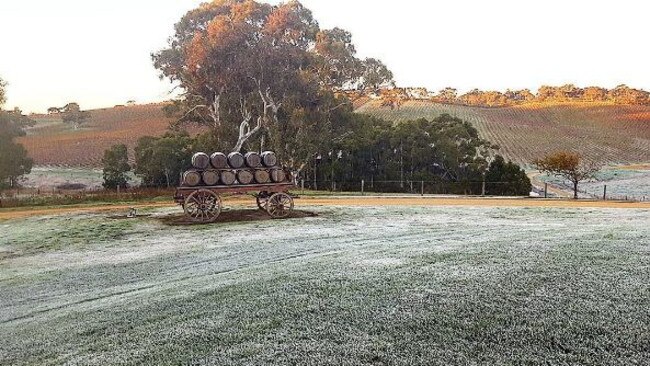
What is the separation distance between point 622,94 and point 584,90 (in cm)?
1044

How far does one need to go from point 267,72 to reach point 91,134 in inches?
2064

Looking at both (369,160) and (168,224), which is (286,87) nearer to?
(369,160)

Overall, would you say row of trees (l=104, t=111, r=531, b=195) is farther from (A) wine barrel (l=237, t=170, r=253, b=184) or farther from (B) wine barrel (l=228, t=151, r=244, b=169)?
(A) wine barrel (l=237, t=170, r=253, b=184)

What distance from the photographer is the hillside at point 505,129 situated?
222ft

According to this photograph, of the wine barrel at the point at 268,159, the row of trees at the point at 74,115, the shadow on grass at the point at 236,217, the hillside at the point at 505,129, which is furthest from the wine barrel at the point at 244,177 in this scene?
the row of trees at the point at 74,115

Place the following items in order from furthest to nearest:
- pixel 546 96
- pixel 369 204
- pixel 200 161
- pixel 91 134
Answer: pixel 546 96 → pixel 91 134 → pixel 369 204 → pixel 200 161

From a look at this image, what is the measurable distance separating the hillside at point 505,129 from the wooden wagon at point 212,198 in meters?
42.3

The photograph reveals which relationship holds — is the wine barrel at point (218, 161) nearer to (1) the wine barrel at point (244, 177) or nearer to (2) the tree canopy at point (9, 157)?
(1) the wine barrel at point (244, 177)

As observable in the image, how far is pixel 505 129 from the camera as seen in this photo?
88.9 m

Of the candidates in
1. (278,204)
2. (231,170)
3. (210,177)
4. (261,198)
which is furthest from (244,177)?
(261,198)

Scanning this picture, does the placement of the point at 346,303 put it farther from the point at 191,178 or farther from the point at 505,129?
the point at 505,129

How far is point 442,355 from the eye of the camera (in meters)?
4.93

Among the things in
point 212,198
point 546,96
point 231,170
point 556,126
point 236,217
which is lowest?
point 236,217

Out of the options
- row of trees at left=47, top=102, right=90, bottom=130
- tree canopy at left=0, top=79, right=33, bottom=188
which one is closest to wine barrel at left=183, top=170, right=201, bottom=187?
tree canopy at left=0, top=79, right=33, bottom=188
